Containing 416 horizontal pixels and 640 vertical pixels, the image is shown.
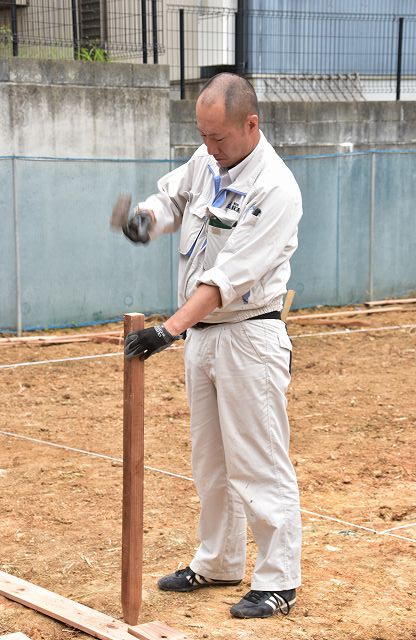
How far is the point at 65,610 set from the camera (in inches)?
163

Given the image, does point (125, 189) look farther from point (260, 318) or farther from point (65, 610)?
point (65, 610)

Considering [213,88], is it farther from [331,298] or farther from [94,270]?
[331,298]

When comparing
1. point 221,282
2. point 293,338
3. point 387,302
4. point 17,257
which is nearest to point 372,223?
point 387,302

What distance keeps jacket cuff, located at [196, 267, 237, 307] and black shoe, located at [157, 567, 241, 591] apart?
4.45ft

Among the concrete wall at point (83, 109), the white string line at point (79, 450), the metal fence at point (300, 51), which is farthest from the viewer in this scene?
the metal fence at point (300, 51)

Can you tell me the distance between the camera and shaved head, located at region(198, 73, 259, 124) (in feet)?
12.7

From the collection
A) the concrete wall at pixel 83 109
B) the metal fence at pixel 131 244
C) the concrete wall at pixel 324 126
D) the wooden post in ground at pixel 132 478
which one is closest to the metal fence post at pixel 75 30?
the concrete wall at pixel 83 109

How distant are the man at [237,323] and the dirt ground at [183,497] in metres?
0.31

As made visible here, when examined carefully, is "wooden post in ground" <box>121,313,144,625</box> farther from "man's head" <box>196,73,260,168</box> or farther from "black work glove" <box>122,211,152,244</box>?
"man's head" <box>196,73,260,168</box>

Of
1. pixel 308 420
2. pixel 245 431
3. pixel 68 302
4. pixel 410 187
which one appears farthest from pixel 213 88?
pixel 410 187

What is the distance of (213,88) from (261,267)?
2.35ft

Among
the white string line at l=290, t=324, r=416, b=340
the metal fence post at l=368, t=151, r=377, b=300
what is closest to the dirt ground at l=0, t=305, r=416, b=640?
the white string line at l=290, t=324, r=416, b=340

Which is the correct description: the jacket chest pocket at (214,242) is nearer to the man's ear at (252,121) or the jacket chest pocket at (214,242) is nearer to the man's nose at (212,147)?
the man's nose at (212,147)

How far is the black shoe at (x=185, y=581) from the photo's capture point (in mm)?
4469
